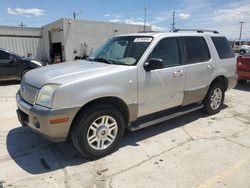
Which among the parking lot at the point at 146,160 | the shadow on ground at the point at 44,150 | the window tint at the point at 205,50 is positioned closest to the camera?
the parking lot at the point at 146,160

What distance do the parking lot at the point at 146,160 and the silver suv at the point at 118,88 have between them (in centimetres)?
35

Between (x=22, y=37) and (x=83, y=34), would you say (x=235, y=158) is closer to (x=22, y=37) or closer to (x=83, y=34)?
(x=83, y=34)

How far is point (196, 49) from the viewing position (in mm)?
5078

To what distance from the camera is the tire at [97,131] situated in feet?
11.2

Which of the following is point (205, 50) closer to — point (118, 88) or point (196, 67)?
point (196, 67)

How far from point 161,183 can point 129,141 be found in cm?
133

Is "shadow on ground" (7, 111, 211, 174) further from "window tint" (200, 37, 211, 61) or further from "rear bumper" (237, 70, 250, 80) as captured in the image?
"rear bumper" (237, 70, 250, 80)

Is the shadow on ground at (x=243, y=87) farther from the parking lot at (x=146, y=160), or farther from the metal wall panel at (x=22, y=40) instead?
the metal wall panel at (x=22, y=40)

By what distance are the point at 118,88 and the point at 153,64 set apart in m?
0.73

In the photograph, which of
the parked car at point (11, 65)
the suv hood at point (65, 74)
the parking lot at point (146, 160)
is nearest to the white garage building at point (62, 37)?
the parked car at point (11, 65)

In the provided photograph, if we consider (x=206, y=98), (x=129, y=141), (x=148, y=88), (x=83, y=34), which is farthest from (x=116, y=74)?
(x=83, y=34)

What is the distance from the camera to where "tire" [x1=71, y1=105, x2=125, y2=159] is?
3.41 meters

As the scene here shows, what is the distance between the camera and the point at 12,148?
405 cm

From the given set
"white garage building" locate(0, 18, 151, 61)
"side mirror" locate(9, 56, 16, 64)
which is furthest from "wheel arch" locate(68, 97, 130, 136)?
"white garage building" locate(0, 18, 151, 61)
